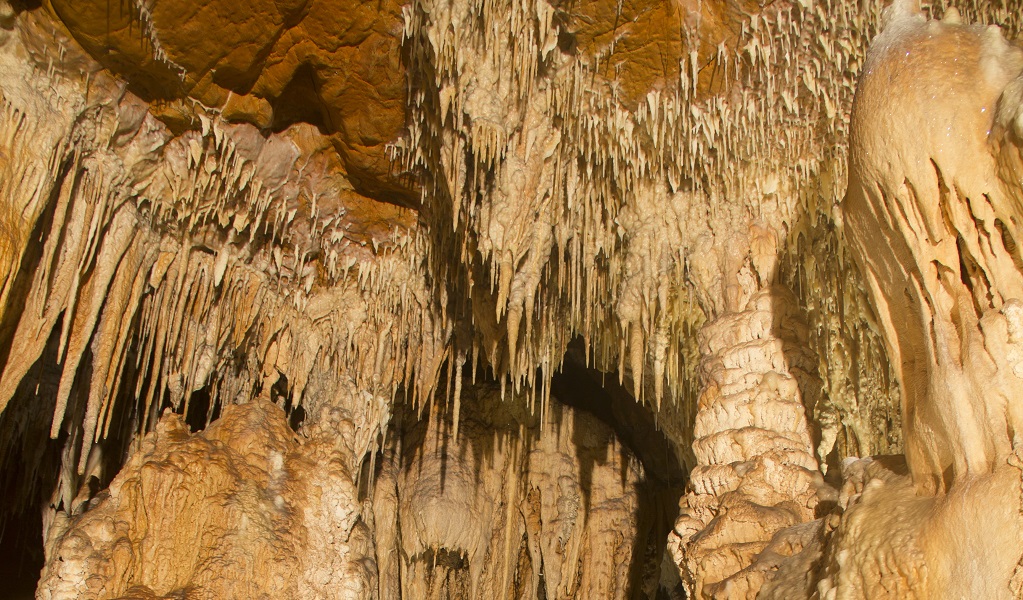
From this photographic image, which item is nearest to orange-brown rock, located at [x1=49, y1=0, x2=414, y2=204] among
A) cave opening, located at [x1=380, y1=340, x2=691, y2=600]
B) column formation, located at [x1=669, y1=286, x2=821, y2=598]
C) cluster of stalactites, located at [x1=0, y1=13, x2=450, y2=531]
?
cluster of stalactites, located at [x1=0, y1=13, x2=450, y2=531]

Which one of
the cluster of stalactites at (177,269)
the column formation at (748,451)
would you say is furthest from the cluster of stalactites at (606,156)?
the cluster of stalactites at (177,269)

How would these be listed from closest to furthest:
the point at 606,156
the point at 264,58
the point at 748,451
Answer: the point at 748,451
the point at 264,58
the point at 606,156

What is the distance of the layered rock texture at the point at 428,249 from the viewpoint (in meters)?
5.99

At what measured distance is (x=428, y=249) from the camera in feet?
28.8

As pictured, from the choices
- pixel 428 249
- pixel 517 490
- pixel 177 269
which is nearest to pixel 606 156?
pixel 428 249

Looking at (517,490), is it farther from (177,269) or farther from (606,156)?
(606,156)

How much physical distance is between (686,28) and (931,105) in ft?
10.8

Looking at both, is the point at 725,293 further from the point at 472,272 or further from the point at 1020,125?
the point at 1020,125

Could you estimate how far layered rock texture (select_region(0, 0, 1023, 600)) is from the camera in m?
5.99

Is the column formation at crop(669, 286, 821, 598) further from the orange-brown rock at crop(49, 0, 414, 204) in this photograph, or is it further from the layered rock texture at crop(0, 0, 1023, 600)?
the orange-brown rock at crop(49, 0, 414, 204)

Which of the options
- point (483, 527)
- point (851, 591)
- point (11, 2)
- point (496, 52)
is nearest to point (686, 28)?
point (496, 52)

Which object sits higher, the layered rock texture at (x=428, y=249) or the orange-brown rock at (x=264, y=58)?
the orange-brown rock at (x=264, y=58)

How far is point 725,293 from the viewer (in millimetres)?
7539

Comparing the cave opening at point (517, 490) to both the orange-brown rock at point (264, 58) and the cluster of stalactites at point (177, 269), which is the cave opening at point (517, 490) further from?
the orange-brown rock at point (264, 58)
